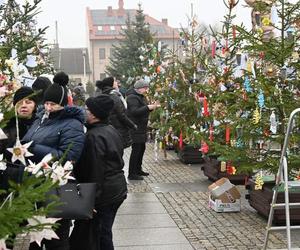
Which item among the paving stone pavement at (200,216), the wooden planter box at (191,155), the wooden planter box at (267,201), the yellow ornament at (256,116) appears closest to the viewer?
the paving stone pavement at (200,216)

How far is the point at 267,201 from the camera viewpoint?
6.75 m

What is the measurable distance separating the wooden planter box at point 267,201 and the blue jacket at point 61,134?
10.3 feet

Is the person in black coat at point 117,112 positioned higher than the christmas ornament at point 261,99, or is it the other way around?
the christmas ornament at point 261,99

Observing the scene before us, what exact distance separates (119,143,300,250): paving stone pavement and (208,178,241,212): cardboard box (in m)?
0.10

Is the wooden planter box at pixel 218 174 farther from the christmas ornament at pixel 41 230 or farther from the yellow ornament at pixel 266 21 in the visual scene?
the christmas ornament at pixel 41 230

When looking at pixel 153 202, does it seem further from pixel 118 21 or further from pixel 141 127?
pixel 118 21

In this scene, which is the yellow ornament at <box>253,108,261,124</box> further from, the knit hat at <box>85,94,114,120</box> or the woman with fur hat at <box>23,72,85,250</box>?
the woman with fur hat at <box>23,72,85,250</box>

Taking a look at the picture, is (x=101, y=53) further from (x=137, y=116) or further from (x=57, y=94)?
(x=57, y=94)

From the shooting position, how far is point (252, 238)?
6117mm

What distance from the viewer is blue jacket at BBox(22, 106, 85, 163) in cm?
421

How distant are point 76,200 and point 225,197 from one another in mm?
3756

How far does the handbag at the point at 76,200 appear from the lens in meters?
3.96

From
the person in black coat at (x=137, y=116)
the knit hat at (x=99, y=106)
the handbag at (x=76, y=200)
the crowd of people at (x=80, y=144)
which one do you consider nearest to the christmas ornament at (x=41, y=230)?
the handbag at (x=76, y=200)

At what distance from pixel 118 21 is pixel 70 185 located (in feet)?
251
